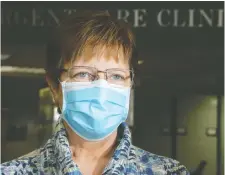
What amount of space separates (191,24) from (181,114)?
77cm

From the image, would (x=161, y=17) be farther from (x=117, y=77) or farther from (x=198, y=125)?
(x=117, y=77)

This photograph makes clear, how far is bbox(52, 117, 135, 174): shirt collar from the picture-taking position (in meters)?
1.46

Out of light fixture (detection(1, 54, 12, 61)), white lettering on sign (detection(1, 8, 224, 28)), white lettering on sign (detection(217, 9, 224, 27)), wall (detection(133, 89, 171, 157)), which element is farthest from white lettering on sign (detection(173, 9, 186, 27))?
light fixture (detection(1, 54, 12, 61))

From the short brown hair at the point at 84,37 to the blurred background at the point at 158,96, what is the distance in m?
1.95

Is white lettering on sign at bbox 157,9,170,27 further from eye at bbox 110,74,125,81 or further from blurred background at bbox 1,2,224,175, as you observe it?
eye at bbox 110,74,125,81

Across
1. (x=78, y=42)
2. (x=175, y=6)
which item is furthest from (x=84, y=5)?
(x=78, y=42)

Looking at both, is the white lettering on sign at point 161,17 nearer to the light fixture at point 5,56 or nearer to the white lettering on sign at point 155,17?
the white lettering on sign at point 155,17

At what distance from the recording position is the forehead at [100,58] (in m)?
1.49

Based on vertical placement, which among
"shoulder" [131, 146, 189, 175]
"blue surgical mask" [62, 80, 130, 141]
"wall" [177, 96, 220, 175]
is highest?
"blue surgical mask" [62, 80, 130, 141]

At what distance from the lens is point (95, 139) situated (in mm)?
1540

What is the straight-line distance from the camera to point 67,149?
4.84ft

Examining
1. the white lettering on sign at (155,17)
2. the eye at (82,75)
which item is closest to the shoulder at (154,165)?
the eye at (82,75)

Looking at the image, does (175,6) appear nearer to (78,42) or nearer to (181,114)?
(181,114)

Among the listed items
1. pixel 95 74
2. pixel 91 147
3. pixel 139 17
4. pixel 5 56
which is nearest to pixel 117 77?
pixel 95 74
